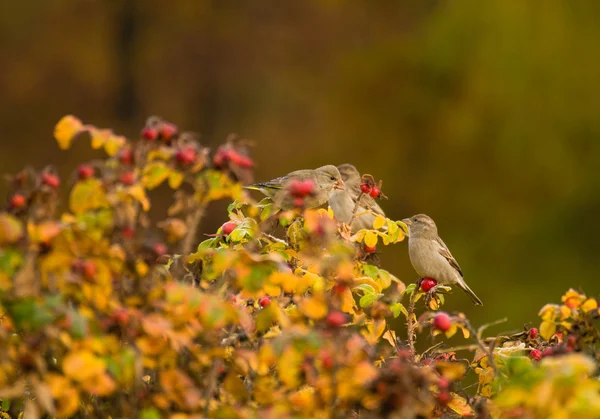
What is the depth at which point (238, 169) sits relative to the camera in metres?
2.62

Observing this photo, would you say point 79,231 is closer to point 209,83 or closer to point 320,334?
point 320,334

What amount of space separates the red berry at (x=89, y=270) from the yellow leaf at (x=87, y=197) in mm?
141

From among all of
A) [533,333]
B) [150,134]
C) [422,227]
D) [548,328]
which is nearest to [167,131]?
[150,134]

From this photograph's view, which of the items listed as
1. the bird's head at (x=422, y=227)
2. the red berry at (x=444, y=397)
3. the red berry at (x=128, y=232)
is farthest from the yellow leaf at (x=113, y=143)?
the bird's head at (x=422, y=227)

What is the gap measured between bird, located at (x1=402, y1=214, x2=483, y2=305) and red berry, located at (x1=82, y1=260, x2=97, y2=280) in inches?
116

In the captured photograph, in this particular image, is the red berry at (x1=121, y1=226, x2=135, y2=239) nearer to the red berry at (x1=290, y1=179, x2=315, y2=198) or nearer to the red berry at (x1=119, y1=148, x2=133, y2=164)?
the red berry at (x1=119, y1=148, x2=133, y2=164)

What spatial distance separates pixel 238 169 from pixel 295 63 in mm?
10897

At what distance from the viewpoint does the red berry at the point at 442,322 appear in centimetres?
286

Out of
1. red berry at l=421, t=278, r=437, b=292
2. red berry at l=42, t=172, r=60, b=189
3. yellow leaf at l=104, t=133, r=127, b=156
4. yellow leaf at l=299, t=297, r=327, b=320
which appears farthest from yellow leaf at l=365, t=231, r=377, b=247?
red berry at l=42, t=172, r=60, b=189

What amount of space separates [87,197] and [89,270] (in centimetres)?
19

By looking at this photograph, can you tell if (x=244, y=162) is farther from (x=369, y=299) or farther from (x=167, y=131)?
(x=369, y=299)

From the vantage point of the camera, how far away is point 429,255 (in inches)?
215

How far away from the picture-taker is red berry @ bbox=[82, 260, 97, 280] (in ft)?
7.91

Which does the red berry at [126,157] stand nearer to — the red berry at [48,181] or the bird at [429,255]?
the red berry at [48,181]
